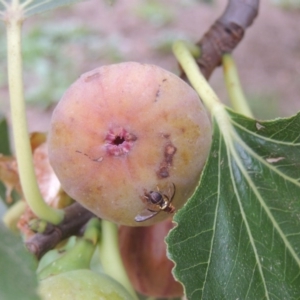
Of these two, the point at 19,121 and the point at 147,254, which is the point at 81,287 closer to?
the point at 19,121

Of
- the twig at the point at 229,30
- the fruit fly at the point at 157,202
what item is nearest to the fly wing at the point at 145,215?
the fruit fly at the point at 157,202

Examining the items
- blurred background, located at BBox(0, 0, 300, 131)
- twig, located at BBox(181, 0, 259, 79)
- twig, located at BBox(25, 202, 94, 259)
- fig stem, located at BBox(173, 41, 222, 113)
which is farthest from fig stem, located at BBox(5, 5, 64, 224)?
blurred background, located at BBox(0, 0, 300, 131)

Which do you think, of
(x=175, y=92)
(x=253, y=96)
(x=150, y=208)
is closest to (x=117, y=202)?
(x=150, y=208)

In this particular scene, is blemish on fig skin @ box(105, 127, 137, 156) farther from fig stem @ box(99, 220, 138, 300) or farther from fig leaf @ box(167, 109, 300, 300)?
fig stem @ box(99, 220, 138, 300)

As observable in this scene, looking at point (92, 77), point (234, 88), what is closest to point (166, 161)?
point (92, 77)

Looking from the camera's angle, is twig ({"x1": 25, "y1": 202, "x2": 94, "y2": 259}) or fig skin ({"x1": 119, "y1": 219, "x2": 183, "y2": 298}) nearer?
twig ({"x1": 25, "y1": 202, "x2": 94, "y2": 259})

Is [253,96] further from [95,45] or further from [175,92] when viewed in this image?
[175,92]
